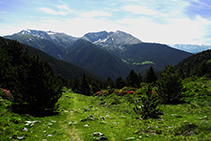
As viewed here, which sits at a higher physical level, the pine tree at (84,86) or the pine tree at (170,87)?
the pine tree at (170,87)

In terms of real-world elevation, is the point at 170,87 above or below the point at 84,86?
above

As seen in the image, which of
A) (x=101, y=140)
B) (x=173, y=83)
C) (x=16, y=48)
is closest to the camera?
(x=101, y=140)

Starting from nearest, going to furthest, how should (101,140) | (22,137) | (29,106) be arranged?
(22,137), (101,140), (29,106)

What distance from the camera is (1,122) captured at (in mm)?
10336

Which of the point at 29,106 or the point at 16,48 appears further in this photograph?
the point at 16,48

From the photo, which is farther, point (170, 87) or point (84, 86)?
point (84, 86)

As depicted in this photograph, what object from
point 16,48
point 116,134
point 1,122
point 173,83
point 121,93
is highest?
point 16,48

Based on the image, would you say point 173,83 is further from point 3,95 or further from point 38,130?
point 3,95

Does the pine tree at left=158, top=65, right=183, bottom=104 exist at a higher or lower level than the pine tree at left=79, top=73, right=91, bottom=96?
higher

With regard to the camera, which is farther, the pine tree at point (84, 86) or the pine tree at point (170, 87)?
the pine tree at point (84, 86)

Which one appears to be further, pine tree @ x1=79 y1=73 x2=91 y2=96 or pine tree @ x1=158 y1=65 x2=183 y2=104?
pine tree @ x1=79 y1=73 x2=91 y2=96

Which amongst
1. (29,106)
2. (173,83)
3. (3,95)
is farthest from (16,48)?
(173,83)

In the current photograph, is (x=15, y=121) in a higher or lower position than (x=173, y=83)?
lower

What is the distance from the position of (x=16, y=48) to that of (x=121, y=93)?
35.4 m
